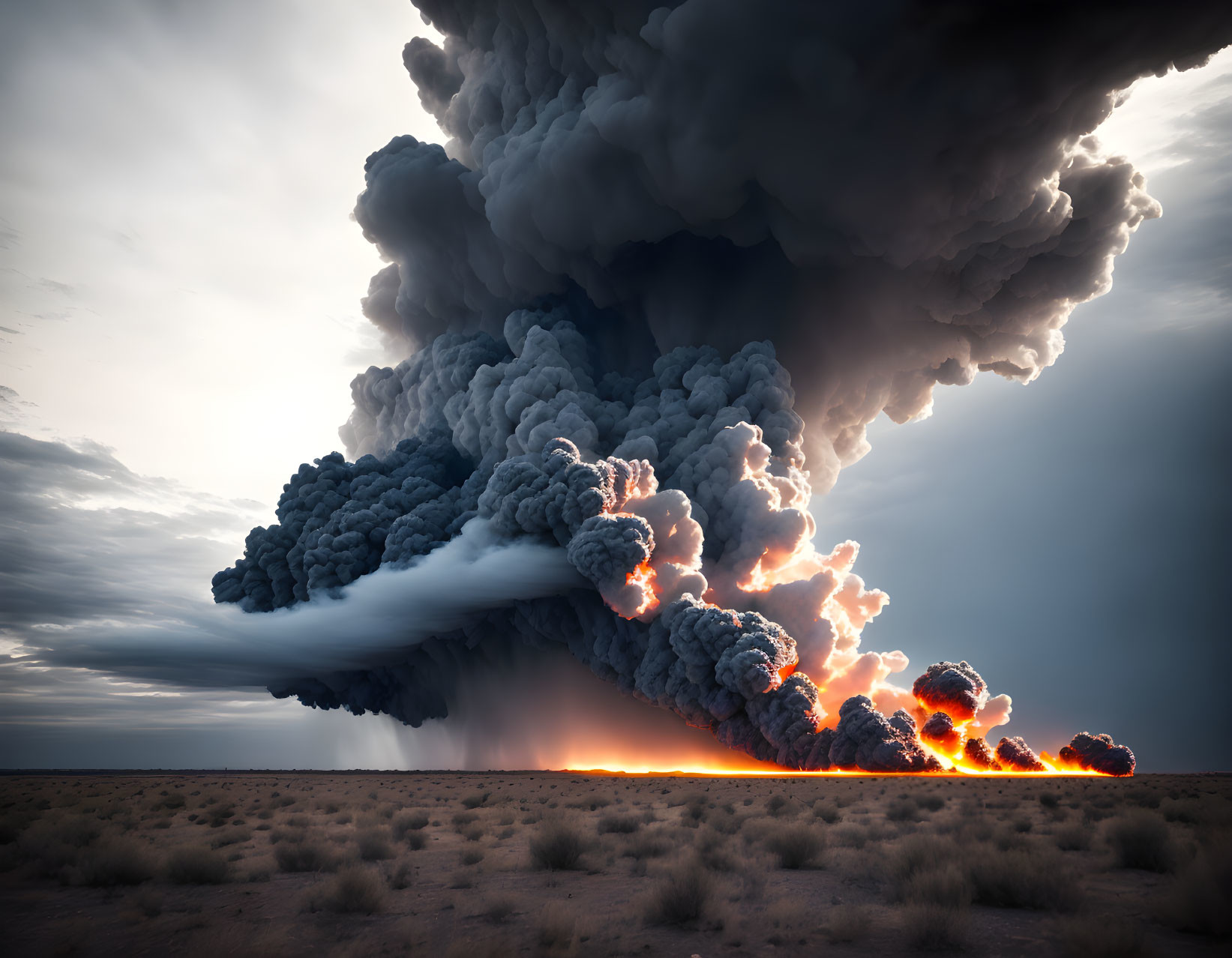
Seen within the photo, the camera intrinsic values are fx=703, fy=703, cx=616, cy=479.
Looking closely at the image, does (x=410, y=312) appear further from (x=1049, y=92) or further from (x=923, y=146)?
(x=1049, y=92)

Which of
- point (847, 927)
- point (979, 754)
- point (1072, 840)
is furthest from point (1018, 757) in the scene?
point (847, 927)

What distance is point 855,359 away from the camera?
5275 cm

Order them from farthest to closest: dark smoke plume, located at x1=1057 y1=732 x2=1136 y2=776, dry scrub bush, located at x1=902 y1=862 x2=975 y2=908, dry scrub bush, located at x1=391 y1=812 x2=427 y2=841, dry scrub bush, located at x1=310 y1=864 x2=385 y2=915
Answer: dark smoke plume, located at x1=1057 y1=732 x2=1136 y2=776
dry scrub bush, located at x1=391 y1=812 x2=427 y2=841
dry scrub bush, located at x1=310 y1=864 x2=385 y2=915
dry scrub bush, located at x1=902 y1=862 x2=975 y2=908

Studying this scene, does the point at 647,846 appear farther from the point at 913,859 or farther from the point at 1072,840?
the point at 1072,840

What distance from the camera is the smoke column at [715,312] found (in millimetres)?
34688

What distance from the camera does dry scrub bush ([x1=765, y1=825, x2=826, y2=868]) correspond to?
475 inches

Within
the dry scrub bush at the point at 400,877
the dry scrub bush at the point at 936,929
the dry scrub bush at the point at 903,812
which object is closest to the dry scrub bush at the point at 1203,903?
the dry scrub bush at the point at 936,929

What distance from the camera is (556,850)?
1262cm

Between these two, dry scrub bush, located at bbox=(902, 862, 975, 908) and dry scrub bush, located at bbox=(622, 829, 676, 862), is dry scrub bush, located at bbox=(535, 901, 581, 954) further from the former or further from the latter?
dry scrub bush, located at bbox=(622, 829, 676, 862)

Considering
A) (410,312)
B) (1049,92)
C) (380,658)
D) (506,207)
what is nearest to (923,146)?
(1049,92)

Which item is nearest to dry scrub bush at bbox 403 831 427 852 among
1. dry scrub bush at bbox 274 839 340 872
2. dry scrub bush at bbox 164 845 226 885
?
dry scrub bush at bbox 274 839 340 872

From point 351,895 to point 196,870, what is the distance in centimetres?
384

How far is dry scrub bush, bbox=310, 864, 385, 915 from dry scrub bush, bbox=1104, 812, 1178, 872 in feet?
37.0

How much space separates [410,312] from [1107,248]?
5427 cm
